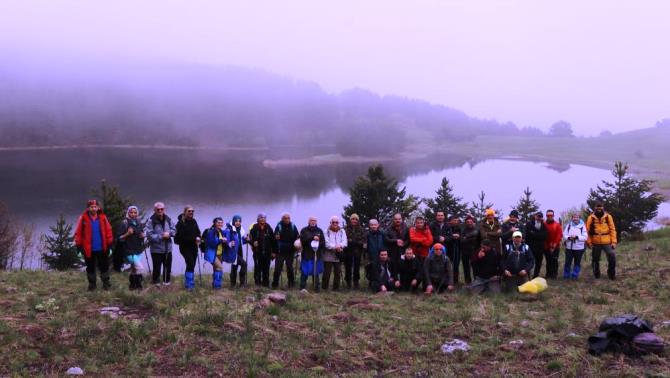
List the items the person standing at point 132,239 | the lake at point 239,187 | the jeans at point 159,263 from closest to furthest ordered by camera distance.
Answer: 1. the person standing at point 132,239
2. the jeans at point 159,263
3. the lake at point 239,187

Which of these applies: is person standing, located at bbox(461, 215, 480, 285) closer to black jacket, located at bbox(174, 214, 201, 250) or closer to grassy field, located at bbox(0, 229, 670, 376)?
grassy field, located at bbox(0, 229, 670, 376)

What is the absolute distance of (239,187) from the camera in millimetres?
67000

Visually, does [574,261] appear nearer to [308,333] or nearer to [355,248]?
[355,248]

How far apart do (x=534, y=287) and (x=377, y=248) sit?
127 inches

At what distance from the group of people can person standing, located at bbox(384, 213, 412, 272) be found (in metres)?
0.02

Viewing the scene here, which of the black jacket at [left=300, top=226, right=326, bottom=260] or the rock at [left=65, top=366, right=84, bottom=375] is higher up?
the black jacket at [left=300, top=226, right=326, bottom=260]

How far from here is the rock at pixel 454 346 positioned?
710 cm

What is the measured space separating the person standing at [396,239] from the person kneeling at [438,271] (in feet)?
1.60

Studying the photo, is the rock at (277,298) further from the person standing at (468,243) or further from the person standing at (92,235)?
the person standing at (468,243)

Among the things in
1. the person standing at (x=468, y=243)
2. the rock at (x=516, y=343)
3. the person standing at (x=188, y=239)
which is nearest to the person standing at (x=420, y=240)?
the person standing at (x=468, y=243)

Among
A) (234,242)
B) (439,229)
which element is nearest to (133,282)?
(234,242)

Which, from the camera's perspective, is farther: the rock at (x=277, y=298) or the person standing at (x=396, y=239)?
the person standing at (x=396, y=239)

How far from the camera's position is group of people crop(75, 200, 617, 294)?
405 inches


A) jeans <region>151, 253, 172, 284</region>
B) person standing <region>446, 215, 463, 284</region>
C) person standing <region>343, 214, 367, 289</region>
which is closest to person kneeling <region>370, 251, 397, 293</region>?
person standing <region>343, 214, 367, 289</region>
